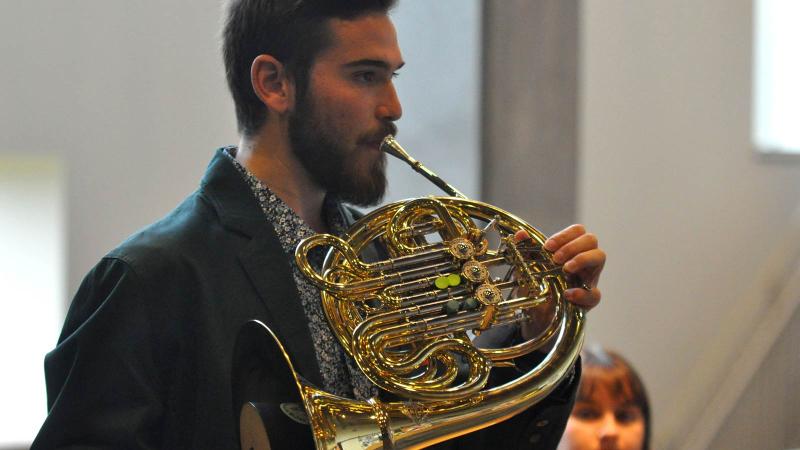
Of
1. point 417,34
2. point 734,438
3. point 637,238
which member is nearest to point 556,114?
point 417,34

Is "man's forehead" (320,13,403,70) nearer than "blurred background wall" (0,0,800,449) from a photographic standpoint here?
Yes

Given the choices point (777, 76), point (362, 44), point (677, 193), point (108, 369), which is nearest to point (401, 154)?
point (362, 44)

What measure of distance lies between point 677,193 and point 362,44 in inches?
117

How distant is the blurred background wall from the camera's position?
333 centimetres

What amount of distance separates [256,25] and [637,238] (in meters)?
2.79

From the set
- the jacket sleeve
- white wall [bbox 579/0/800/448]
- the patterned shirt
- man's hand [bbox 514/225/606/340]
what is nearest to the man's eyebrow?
the patterned shirt

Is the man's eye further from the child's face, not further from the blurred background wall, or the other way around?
the blurred background wall

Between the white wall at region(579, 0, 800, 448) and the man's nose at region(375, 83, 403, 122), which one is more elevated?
the man's nose at region(375, 83, 403, 122)

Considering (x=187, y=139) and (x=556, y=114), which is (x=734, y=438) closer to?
(x=556, y=114)

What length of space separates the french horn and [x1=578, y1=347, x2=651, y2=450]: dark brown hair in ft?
2.93

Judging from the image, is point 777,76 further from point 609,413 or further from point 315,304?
point 315,304

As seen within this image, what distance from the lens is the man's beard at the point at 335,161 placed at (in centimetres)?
177

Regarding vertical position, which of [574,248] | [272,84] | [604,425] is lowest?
[604,425]

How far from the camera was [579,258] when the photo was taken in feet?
5.55
